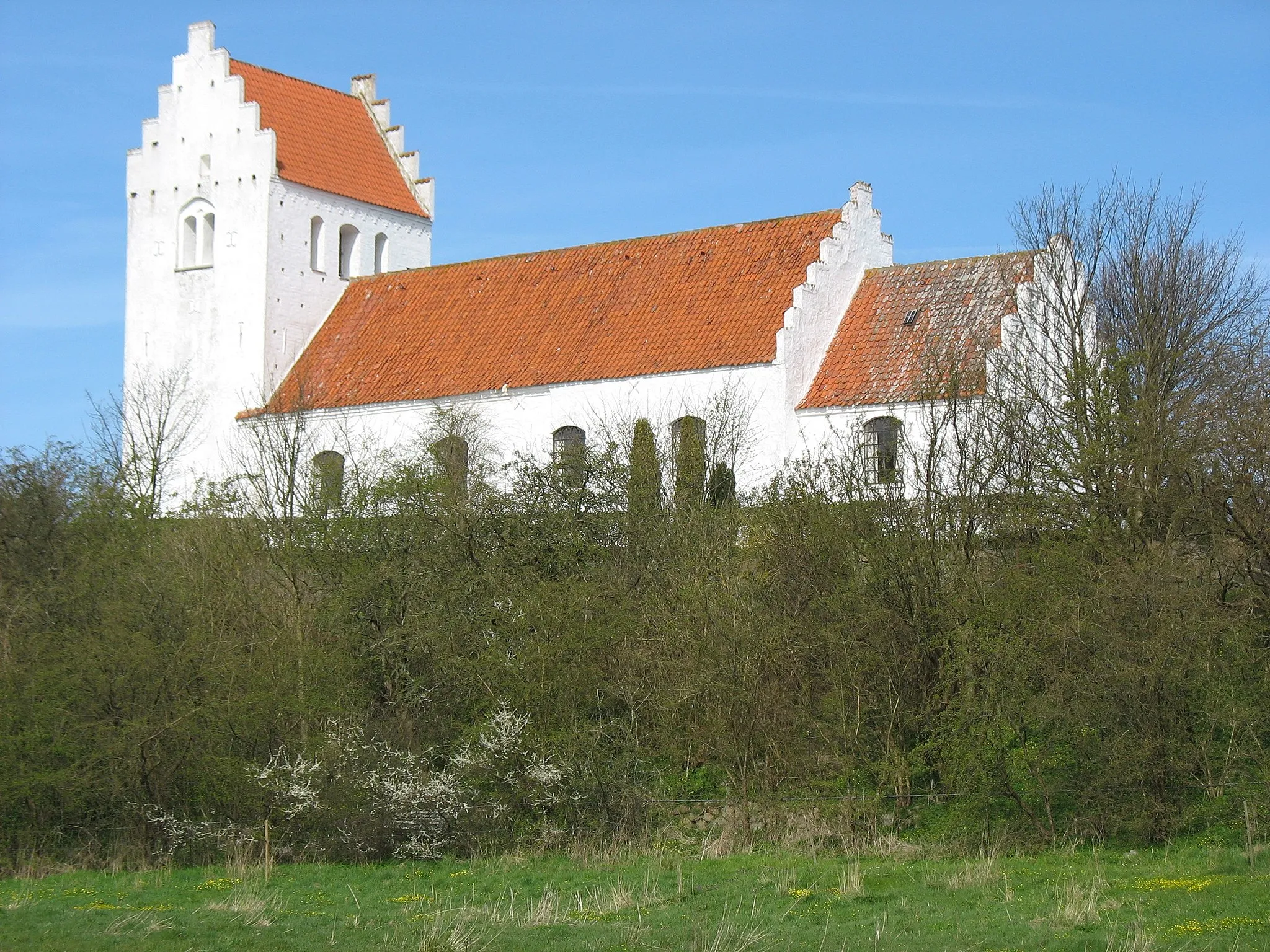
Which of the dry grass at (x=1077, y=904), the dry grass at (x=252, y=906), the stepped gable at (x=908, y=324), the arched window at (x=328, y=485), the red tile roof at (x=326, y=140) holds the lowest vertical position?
the dry grass at (x=252, y=906)

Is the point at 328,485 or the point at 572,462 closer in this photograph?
the point at 572,462

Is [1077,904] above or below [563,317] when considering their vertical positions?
below

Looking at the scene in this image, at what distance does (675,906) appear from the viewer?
1698 cm

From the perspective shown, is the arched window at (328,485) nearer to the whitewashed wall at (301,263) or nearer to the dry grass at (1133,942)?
the whitewashed wall at (301,263)

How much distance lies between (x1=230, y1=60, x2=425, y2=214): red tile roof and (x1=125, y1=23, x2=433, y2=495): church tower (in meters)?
0.04

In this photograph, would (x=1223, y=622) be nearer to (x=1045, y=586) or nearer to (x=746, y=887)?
(x=1045, y=586)

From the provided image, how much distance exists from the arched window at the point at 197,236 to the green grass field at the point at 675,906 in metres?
21.1

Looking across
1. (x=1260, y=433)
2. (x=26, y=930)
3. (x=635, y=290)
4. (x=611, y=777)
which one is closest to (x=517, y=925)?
(x=26, y=930)

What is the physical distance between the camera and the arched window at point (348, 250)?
3978 centimetres

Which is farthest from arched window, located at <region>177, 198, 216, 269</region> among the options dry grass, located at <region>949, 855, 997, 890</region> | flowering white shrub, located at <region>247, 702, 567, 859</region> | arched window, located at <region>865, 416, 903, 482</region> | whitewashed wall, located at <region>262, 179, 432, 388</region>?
dry grass, located at <region>949, 855, 997, 890</region>

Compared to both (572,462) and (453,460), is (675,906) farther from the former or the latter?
(453,460)

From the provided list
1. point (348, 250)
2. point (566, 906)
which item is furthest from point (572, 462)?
point (348, 250)

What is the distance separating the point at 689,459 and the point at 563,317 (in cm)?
708

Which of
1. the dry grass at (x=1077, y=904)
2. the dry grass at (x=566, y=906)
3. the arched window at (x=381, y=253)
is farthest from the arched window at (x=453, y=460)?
the dry grass at (x=1077, y=904)
